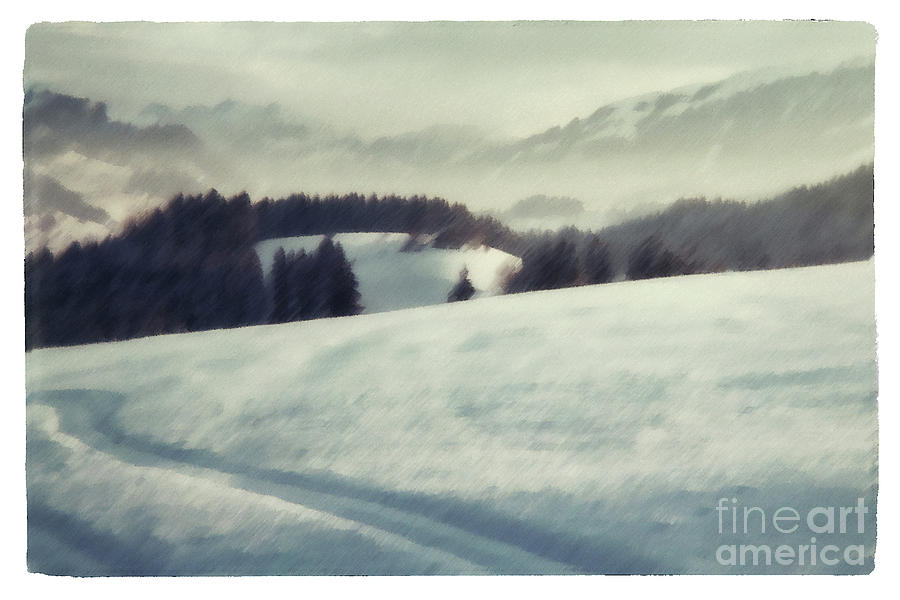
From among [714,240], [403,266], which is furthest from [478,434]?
[714,240]

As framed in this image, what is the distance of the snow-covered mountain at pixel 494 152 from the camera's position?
1.98 meters

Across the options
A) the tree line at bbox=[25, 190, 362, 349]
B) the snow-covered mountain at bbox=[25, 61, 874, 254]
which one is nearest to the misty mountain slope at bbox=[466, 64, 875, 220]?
the snow-covered mountain at bbox=[25, 61, 874, 254]

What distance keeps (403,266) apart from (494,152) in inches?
15.2

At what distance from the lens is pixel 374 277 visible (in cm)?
200

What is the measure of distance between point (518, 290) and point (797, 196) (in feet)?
2.54

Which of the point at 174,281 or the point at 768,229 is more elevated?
the point at 768,229

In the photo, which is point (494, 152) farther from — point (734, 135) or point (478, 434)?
point (478, 434)

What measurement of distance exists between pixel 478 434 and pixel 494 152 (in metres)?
0.75

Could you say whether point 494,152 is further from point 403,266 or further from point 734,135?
point 734,135

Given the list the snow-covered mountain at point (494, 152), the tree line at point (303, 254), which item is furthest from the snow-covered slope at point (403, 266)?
the snow-covered mountain at point (494, 152)

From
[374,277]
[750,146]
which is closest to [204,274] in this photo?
[374,277]

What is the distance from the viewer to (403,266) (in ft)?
6.56

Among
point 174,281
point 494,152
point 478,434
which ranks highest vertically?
point 494,152

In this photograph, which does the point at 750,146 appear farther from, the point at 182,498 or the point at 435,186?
the point at 182,498
